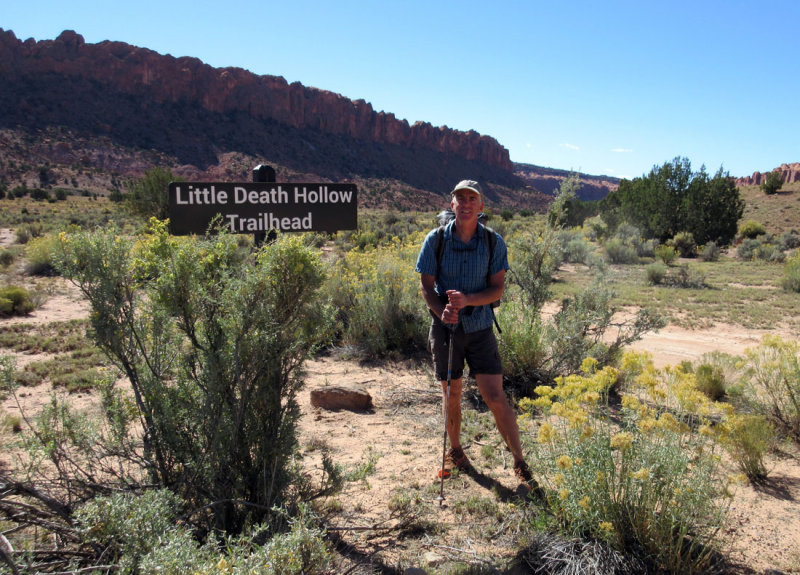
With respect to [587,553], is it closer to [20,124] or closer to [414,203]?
[414,203]

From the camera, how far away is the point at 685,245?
23.7 meters

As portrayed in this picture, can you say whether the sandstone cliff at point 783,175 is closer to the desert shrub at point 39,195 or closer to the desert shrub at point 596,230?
the desert shrub at point 596,230

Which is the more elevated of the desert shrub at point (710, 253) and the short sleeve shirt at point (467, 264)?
the short sleeve shirt at point (467, 264)

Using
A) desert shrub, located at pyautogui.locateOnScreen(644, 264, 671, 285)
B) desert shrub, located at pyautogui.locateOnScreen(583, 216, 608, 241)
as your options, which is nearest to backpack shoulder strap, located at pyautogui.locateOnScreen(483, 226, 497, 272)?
desert shrub, located at pyautogui.locateOnScreen(644, 264, 671, 285)

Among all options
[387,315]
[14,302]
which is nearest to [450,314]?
[387,315]

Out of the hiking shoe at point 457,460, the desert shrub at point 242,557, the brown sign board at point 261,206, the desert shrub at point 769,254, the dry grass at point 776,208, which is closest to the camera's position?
the desert shrub at point 242,557

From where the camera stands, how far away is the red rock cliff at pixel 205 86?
64.0 metres

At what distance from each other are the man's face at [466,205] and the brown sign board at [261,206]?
4.94ft

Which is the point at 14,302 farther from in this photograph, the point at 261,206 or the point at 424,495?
the point at 424,495

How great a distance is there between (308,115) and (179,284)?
8555 cm

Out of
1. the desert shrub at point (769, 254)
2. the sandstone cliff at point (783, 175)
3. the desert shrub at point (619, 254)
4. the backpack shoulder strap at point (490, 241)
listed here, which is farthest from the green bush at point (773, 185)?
the backpack shoulder strap at point (490, 241)

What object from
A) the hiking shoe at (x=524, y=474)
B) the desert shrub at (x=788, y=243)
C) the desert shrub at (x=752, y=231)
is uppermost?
the desert shrub at (x=752, y=231)

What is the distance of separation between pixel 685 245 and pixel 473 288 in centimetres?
2460

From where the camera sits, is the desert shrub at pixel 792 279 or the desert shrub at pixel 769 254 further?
the desert shrub at pixel 769 254
